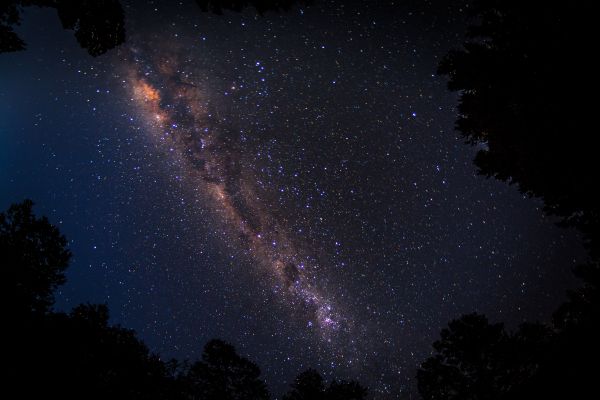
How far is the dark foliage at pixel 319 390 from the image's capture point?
13.3m

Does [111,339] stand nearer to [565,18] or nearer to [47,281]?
[47,281]

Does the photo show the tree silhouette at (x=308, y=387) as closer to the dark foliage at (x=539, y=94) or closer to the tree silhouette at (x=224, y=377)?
the tree silhouette at (x=224, y=377)

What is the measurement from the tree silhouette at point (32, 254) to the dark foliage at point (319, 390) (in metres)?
9.84

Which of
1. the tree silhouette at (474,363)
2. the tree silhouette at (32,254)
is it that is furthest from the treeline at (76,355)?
the tree silhouette at (474,363)

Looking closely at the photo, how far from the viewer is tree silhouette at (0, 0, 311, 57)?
3.87 meters

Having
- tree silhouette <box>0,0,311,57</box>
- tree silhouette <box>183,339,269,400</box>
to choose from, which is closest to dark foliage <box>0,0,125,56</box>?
tree silhouette <box>0,0,311,57</box>

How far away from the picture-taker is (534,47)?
5156mm

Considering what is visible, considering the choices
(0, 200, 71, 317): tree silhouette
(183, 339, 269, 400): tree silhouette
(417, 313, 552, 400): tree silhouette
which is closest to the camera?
(0, 200, 71, 317): tree silhouette

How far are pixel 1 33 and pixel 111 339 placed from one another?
892 centimetres

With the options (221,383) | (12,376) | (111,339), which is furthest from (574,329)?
(221,383)

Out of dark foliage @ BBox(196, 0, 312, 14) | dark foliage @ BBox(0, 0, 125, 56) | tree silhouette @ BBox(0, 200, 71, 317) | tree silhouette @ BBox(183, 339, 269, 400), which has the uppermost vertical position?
dark foliage @ BBox(196, 0, 312, 14)

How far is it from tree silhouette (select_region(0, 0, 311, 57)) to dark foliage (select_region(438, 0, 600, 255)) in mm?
3645

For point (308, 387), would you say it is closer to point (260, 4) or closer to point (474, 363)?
point (474, 363)

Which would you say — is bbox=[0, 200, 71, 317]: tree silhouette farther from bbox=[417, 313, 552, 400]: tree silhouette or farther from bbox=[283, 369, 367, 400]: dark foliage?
bbox=[417, 313, 552, 400]: tree silhouette
